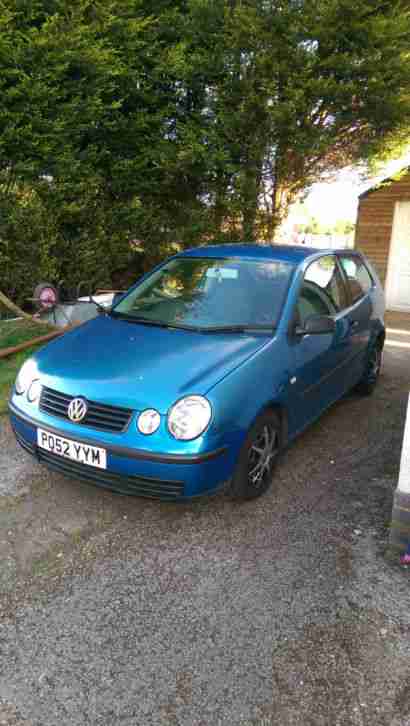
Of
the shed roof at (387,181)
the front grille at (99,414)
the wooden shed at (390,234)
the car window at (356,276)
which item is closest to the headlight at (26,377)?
the front grille at (99,414)

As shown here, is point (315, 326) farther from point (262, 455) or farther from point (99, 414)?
point (99, 414)

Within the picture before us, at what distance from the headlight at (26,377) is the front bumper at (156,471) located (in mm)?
416

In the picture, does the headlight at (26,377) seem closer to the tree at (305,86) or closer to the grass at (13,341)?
the grass at (13,341)

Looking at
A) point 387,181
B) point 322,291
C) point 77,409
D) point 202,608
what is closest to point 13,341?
point 77,409

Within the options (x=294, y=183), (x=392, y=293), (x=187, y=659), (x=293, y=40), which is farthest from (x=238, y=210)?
(x=187, y=659)

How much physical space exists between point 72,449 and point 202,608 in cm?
104

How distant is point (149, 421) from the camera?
2.60 meters

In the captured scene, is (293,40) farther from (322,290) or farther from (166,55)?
(322,290)

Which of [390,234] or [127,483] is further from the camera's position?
[390,234]

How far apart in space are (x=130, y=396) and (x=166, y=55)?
6950mm

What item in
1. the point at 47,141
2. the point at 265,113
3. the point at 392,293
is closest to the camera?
A: the point at 47,141

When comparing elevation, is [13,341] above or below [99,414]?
below

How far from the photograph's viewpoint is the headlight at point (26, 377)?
3052 millimetres

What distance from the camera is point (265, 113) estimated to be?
7.82m
